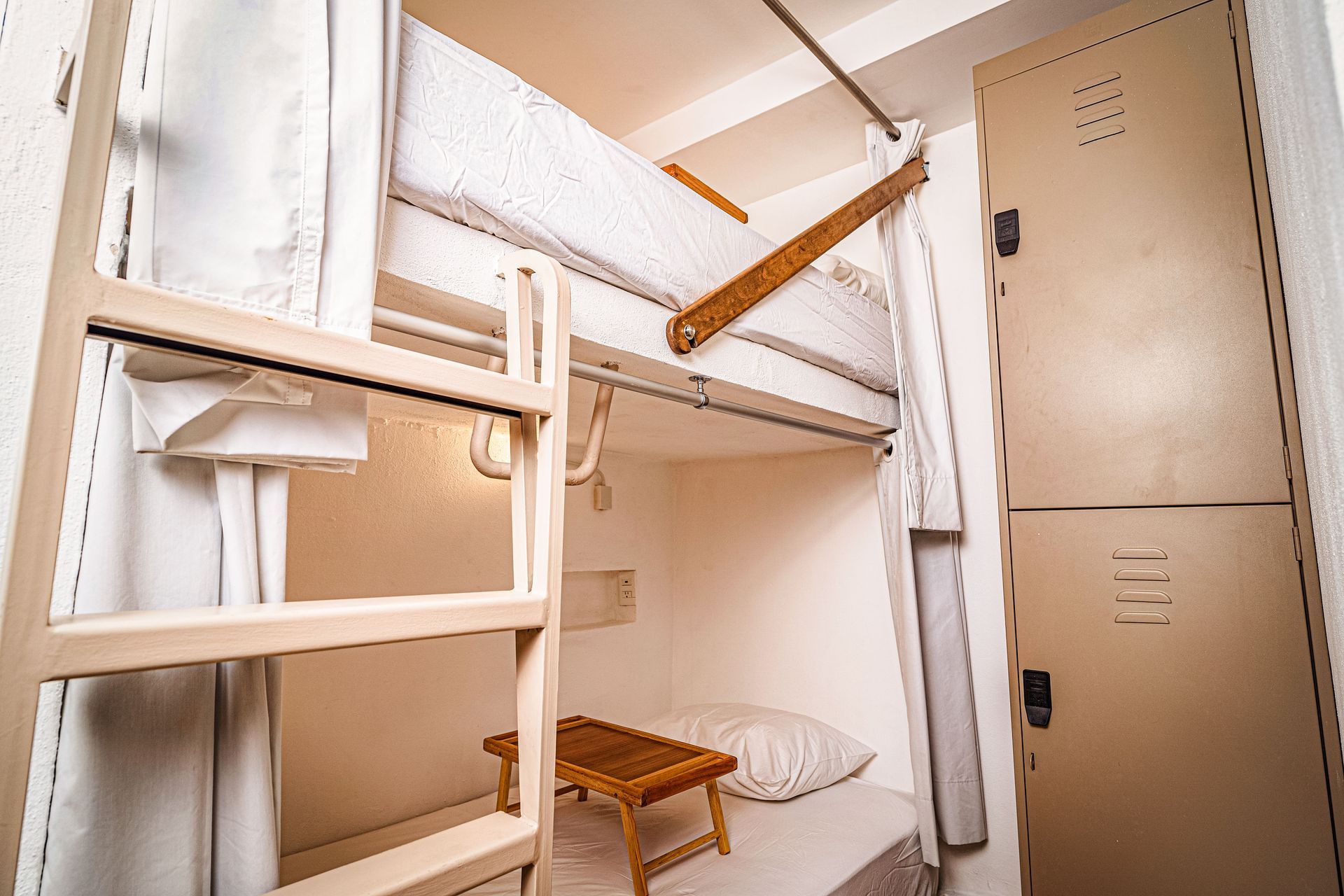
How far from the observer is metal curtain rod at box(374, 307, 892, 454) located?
3.06 feet

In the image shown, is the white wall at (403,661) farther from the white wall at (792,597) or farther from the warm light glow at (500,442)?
the white wall at (792,597)

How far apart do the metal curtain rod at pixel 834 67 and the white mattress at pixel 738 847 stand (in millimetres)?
2181

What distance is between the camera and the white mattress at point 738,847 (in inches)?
65.6

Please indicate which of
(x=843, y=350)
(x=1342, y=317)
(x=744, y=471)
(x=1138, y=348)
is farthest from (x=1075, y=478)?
(x=744, y=471)

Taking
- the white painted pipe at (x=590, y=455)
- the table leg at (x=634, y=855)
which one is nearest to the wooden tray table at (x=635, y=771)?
the table leg at (x=634, y=855)

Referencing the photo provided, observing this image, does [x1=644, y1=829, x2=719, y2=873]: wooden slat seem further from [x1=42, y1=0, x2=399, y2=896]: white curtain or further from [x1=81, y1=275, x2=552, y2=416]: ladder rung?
[x1=81, y1=275, x2=552, y2=416]: ladder rung

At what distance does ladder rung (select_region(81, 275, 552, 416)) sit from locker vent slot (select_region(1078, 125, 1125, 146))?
152 centimetres

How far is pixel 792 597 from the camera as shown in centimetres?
281

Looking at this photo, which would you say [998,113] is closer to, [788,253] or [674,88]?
[788,253]

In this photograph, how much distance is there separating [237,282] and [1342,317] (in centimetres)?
94

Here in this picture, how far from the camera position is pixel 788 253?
164cm

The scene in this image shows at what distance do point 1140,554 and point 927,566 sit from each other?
734 millimetres

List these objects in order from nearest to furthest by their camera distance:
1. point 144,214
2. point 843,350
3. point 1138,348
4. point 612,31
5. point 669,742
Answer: point 144,214 < point 1138,348 < point 843,350 < point 669,742 < point 612,31

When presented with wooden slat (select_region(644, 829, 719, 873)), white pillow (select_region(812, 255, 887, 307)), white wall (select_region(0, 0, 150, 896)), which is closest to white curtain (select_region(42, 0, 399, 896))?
white wall (select_region(0, 0, 150, 896))
